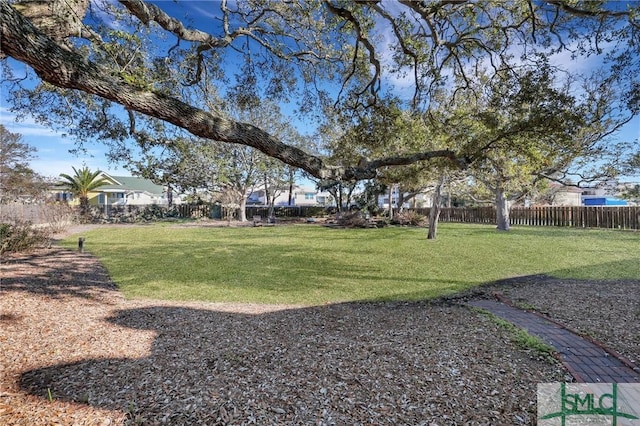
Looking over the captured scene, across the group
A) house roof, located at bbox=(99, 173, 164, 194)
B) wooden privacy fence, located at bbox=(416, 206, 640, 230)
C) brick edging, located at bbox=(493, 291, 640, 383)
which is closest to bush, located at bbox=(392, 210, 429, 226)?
wooden privacy fence, located at bbox=(416, 206, 640, 230)

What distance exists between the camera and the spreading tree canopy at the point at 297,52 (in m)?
3.98

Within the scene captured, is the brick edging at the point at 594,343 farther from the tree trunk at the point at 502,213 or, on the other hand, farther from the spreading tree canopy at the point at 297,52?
the tree trunk at the point at 502,213

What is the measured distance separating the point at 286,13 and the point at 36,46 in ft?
18.1

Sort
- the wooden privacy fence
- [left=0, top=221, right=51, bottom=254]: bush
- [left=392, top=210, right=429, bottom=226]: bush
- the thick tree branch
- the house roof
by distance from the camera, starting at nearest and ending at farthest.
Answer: the thick tree branch → [left=0, top=221, right=51, bottom=254]: bush → the wooden privacy fence → [left=392, top=210, right=429, bottom=226]: bush → the house roof

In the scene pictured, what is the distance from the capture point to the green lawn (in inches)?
258

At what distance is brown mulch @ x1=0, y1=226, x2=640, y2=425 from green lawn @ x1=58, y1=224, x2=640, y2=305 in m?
1.53

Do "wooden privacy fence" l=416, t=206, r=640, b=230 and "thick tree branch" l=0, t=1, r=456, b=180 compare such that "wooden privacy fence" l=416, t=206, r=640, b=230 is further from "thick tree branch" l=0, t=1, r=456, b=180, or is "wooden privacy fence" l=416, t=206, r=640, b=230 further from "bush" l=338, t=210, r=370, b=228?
"thick tree branch" l=0, t=1, r=456, b=180

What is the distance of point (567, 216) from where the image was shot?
755 inches

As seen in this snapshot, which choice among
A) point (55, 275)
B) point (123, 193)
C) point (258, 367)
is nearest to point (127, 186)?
point (123, 193)

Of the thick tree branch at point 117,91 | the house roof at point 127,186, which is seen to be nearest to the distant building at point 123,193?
the house roof at point 127,186

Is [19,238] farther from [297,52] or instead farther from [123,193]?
[123,193]

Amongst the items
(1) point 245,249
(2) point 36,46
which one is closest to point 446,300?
(2) point 36,46

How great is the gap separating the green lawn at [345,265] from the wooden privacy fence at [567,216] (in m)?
3.85

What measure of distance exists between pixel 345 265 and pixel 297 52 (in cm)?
563
